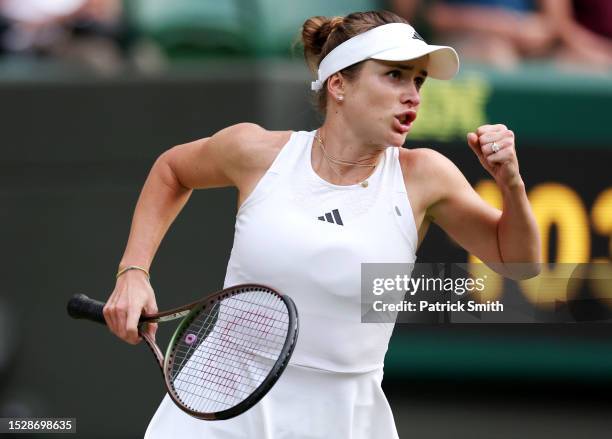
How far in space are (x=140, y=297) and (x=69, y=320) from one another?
198 centimetres

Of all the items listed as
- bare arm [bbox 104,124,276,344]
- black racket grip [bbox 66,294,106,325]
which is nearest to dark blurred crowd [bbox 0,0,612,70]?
bare arm [bbox 104,124,276,344]

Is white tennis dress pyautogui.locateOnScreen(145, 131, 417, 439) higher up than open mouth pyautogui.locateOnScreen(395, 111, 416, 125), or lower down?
lower down

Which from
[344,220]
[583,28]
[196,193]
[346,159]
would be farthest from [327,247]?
[583,28]

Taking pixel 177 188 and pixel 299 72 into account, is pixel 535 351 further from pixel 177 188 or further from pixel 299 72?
pixel 177 188

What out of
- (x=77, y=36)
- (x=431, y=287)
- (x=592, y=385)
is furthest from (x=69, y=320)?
(x=592, y=385)

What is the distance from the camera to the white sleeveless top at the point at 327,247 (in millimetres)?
3062

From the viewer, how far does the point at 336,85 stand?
10.8 feet

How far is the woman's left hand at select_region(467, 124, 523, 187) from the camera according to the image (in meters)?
2.92

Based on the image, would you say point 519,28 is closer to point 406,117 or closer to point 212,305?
point 406,117

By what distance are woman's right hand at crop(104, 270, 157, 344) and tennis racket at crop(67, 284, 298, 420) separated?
0.10 ft

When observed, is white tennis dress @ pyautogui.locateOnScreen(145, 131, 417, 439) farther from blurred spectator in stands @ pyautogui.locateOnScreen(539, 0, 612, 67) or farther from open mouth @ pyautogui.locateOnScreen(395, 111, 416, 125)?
blurred spectator in stands @ pyautogui.locateOnScreen(539, 0, 612, 67)

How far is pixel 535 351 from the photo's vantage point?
5.23 meters

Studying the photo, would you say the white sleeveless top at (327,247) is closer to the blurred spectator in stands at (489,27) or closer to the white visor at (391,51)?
the white visor at (391,51)

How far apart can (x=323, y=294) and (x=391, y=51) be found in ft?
Result: 1.96
